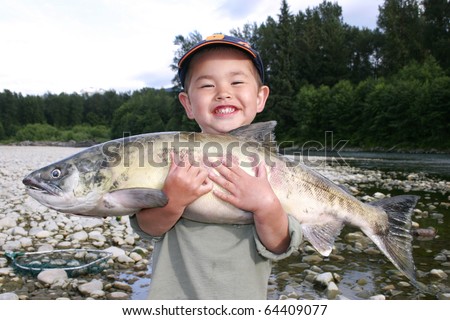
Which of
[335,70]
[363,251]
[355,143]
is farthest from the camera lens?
[335,70]

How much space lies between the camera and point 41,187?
255 centimetres

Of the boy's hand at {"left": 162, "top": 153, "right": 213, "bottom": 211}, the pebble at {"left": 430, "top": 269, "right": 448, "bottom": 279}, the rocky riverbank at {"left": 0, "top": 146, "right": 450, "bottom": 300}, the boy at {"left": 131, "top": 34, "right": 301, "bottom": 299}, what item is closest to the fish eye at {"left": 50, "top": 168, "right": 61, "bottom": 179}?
the boy at {"left": 131, "top": 34, "right": 301, "bottom": 299}

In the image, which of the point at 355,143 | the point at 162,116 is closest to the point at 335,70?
the point at 355,143

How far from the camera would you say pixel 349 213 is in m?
3.00

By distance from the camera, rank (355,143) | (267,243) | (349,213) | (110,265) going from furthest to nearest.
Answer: (355,143) < (110,265) < (349,213) < (267,243)

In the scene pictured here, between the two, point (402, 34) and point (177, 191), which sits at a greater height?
point (402, 34)

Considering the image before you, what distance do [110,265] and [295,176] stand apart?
9.95ft

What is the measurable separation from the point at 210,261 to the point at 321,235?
84 cm

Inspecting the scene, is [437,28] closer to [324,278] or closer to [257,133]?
[324,278]

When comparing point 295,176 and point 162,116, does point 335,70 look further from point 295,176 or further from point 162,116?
point 295,176

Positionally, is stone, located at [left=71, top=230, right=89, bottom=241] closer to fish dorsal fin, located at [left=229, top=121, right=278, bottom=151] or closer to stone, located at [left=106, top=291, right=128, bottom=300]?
stone, located at [left=106, top=291, right=128, bottom=300]

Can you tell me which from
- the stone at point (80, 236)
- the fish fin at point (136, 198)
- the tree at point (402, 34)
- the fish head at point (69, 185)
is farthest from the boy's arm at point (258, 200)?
the tree at point (402, 34)

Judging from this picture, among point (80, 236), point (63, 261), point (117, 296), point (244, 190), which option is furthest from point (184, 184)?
point (80, 236)

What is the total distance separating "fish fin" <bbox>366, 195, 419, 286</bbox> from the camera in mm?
3037
